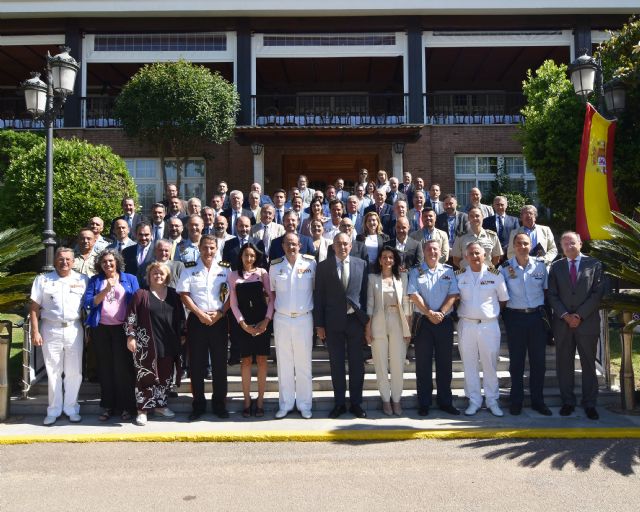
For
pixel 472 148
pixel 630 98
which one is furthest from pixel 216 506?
pixel 472 148

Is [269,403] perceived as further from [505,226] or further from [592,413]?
[505,226]

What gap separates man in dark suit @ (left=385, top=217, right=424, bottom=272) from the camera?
7008 millimetres

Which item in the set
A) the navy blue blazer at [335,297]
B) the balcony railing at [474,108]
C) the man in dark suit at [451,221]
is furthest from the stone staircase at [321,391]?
the balcony railing at [474,108]

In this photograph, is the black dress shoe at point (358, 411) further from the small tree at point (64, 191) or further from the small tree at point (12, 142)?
the small tree at point (12, 142)

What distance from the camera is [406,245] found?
733 cm

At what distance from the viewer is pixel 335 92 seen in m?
20.3

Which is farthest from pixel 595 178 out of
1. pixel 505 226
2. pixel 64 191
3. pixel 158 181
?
pixel 158 181

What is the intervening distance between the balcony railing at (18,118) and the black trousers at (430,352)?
15.3m

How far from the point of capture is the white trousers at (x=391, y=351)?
20.4 ft

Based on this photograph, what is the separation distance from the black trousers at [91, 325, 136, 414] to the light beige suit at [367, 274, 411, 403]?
2.64 m

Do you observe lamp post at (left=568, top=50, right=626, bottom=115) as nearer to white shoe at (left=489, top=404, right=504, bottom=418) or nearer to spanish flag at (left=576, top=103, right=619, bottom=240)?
spanish flag at (left=576, top=103, right=619, bottom=240)

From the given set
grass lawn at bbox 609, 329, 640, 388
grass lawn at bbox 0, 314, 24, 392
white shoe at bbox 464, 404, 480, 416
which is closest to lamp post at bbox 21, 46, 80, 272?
grass lawn at bbox 0, 314, 24, 392

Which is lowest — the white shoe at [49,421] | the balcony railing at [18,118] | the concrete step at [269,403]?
the white shoe at [49,421]

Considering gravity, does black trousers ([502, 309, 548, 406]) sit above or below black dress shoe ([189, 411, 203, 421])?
above
